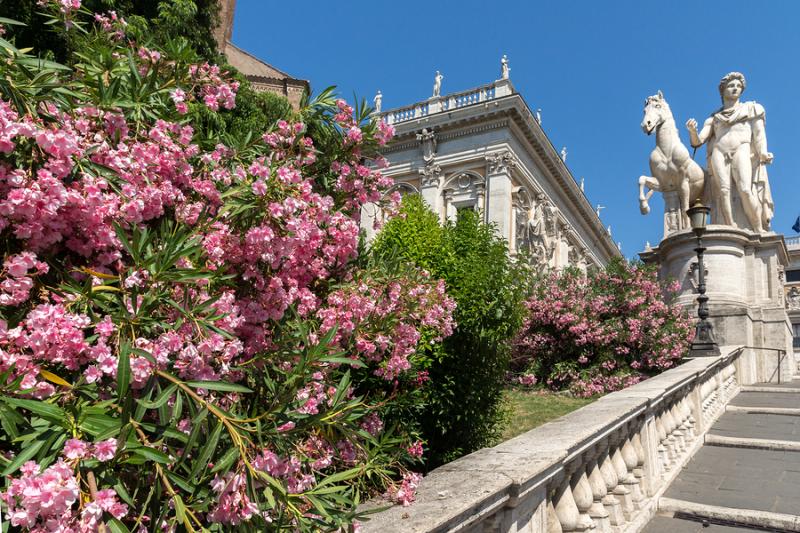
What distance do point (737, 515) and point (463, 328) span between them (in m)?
2.39

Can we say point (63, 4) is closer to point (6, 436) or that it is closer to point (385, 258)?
point (6, 436)

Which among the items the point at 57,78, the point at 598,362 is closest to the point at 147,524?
the point at 57,78

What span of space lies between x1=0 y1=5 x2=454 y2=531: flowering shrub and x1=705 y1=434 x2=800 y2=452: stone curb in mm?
5821

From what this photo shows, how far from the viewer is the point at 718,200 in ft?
44.5

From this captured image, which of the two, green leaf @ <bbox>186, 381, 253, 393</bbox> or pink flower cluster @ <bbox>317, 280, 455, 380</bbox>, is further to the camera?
pink flower cluster @ <bbox>317, 280, 455, 380</bbox>

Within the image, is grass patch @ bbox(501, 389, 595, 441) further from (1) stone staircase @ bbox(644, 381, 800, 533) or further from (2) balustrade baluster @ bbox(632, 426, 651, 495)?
(1) stone staircase @ bbox(644, 381, 800, 533)

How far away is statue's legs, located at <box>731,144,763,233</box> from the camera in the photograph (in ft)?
43.5

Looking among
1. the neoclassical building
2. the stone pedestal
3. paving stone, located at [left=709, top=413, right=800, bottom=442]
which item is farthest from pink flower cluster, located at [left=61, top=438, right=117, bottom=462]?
the neoclassical building

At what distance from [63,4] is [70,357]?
124cm

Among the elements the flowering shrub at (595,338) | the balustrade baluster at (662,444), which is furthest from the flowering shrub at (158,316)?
the flowering shrub at (595,338)

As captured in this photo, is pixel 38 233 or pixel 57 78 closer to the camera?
pixel 38 233

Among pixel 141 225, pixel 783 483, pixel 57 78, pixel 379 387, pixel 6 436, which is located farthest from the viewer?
pixel 783 483

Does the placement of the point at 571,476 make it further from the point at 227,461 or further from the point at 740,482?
the point at 740,482

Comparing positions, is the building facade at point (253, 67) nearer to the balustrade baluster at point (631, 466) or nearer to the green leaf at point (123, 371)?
the balustrade baluster at point (631, 466)
